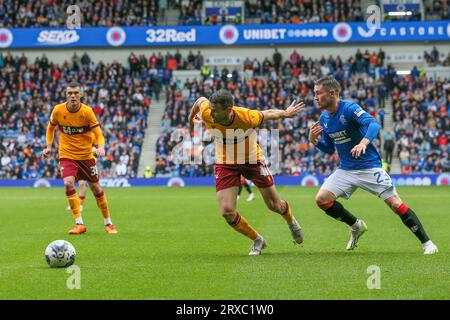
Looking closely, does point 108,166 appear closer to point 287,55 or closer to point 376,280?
point 287,55

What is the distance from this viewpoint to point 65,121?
48.3ft

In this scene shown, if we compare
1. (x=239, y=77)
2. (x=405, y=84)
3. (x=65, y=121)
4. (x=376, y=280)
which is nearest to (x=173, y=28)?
(x=239, y=77)

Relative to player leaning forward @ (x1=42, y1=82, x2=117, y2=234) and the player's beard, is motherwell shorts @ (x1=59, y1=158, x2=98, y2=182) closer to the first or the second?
player leaning forward @ (x1=42, y1=82, x2=117, y2=234)

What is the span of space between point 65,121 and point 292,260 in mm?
6272

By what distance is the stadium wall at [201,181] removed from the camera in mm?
37844

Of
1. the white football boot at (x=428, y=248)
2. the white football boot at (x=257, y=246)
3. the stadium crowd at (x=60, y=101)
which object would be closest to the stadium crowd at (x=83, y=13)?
the stadium crowd at (x=60, y=101)

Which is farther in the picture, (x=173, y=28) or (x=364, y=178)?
(x=173, y=28)

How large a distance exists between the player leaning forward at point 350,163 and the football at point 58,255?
11.8ft

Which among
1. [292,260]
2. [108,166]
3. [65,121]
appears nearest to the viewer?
[292,260]

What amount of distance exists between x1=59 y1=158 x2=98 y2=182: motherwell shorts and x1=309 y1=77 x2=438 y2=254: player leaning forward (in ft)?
17.1

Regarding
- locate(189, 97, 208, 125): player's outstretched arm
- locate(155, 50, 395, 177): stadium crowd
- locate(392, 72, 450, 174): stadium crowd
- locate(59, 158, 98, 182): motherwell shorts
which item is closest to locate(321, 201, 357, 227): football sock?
locate(189, 97, 208, 125): player's outstretched arm

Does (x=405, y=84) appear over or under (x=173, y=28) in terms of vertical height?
under

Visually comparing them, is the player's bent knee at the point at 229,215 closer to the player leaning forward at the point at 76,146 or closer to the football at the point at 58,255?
the football at the point at 58,255
